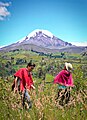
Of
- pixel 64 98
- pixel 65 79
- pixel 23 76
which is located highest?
pixel 23 76

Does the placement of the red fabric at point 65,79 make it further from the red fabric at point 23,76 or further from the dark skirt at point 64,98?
the red fabric at point 23,76

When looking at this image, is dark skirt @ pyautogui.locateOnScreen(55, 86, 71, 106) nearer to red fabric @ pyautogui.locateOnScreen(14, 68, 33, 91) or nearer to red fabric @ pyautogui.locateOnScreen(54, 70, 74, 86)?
red fabric @ pyautogui.locateOnScreen(54, 70, 74, 86)

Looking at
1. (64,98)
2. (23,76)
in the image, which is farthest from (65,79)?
(23,76)

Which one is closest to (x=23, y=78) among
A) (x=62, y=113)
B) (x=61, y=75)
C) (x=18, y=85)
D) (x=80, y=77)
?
(x=18, y=85)

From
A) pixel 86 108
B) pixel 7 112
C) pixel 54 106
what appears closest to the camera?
pixel 86 108

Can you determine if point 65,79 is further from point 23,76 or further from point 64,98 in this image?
point 23,76

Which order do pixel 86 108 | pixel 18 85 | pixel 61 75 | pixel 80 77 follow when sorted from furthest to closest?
pixel 80 77, pixel 61 75, pixel 18 85, pixel 86 108

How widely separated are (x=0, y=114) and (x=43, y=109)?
1.03m

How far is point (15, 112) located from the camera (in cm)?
486

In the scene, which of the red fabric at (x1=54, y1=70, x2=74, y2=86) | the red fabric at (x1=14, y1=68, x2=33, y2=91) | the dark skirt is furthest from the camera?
the red fabric at (x1=54, y1=70, x2=74, y2=86)

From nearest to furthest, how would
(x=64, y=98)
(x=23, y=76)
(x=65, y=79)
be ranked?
(x=64, y=98)
(x=23, y=76)
(x=65, y=79)

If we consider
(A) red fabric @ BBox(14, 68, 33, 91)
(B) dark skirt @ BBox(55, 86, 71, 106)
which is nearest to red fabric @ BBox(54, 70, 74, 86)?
(B) dark skirt @ BBox(55, 86, 71, 106)

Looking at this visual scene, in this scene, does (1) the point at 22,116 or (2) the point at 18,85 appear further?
(2) the point at 18,85

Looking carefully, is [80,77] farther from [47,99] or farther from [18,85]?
[47,99]
